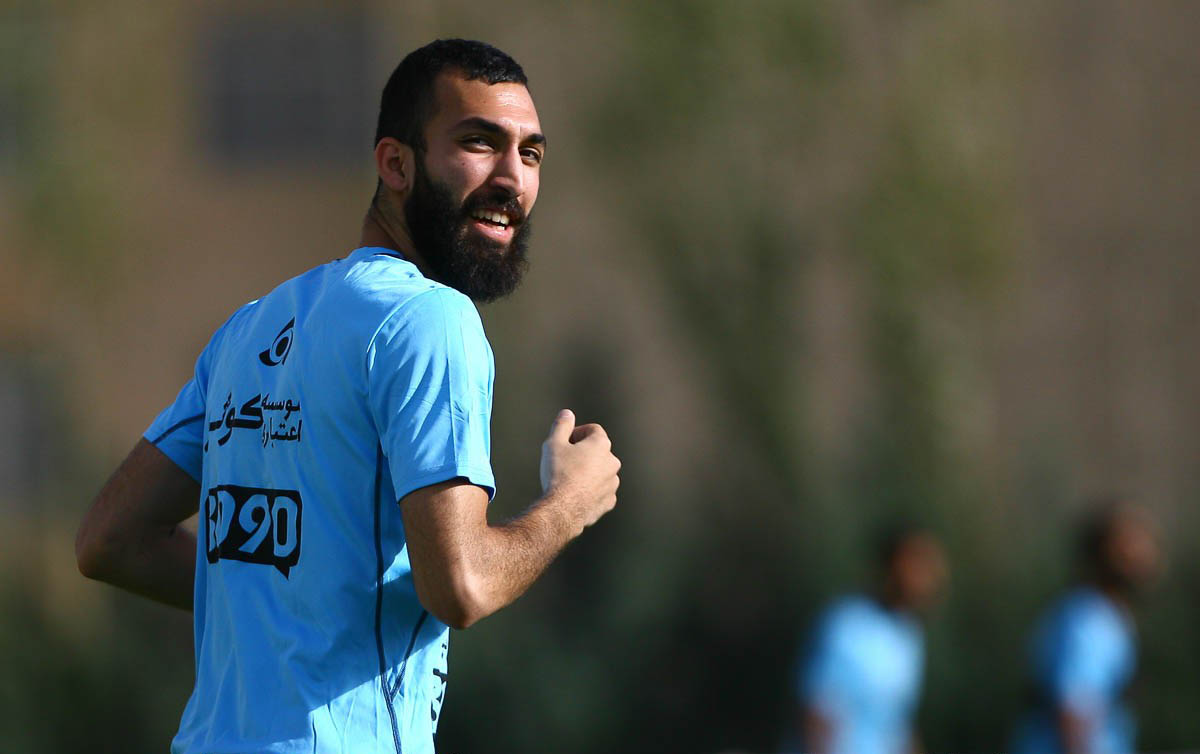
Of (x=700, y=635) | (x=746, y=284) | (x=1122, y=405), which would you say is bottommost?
(x=700, y=635)

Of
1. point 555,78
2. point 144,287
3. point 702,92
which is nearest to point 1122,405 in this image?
point 702,92

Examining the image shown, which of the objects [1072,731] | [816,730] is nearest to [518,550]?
[816,730]

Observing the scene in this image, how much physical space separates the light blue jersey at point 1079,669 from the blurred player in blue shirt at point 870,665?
583 mm

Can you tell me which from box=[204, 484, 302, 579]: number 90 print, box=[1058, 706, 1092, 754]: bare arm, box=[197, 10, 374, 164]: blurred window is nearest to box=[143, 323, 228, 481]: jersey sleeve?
box=[204, 484, 302, 579]: number 90 print

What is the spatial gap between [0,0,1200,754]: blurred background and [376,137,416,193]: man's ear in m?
8.89

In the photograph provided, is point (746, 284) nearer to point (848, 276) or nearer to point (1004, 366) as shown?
point (848, 276)

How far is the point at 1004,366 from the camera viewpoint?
13852 mm

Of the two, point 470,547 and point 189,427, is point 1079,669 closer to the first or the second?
point 189,427

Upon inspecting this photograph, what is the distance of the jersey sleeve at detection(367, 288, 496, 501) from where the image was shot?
2.52 m

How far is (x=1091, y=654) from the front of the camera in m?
7.75

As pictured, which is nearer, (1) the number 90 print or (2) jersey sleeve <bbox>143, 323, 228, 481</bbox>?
(1) the number 90 print

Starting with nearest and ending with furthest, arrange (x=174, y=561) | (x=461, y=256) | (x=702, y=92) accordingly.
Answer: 1. (x=461, y=256)
2. (x=174, y=561)
3. (x=702, y=92)

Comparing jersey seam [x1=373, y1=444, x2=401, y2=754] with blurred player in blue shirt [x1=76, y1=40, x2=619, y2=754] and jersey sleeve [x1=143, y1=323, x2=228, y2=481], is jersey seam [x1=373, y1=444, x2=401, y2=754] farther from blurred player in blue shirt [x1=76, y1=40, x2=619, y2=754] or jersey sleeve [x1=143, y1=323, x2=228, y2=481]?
jersey sleeve [x1=143, y1=323, x2=228, y2=481]

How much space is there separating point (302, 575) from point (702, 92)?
36.7ft
